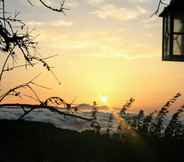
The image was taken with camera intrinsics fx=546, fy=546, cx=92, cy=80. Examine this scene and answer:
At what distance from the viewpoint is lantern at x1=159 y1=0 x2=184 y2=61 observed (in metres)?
13.6

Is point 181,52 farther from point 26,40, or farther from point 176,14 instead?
point 26,40

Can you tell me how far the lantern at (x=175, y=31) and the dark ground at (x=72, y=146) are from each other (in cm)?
509

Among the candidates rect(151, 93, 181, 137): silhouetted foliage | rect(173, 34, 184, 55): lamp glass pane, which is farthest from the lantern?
rect(151, 93, 181, 137): silhouetted foliage

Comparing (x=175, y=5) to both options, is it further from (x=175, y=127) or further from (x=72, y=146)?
(x=72, y=146)

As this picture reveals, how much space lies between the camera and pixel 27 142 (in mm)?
7352

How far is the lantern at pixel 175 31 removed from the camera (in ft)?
44.7

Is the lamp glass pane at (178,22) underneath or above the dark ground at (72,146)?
above

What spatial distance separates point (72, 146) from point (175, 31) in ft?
21.8

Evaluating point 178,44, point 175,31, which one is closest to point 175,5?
point 175,31

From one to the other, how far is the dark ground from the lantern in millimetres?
5095

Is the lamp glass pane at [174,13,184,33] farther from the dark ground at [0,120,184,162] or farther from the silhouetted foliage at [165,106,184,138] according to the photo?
the dark ground at [0,120,184,162]

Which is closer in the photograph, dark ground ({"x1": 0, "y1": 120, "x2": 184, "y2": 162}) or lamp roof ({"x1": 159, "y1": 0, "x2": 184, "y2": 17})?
dark ground ({"x1": 0, "y1": 120, "x2": 184, "y2": 162})

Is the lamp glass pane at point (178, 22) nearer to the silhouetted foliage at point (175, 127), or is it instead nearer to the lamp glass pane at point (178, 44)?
the lamp glass pane at point (178, 44)

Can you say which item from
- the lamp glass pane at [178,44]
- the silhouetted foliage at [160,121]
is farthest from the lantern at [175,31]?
the silhouetted foliage at [160,121]
